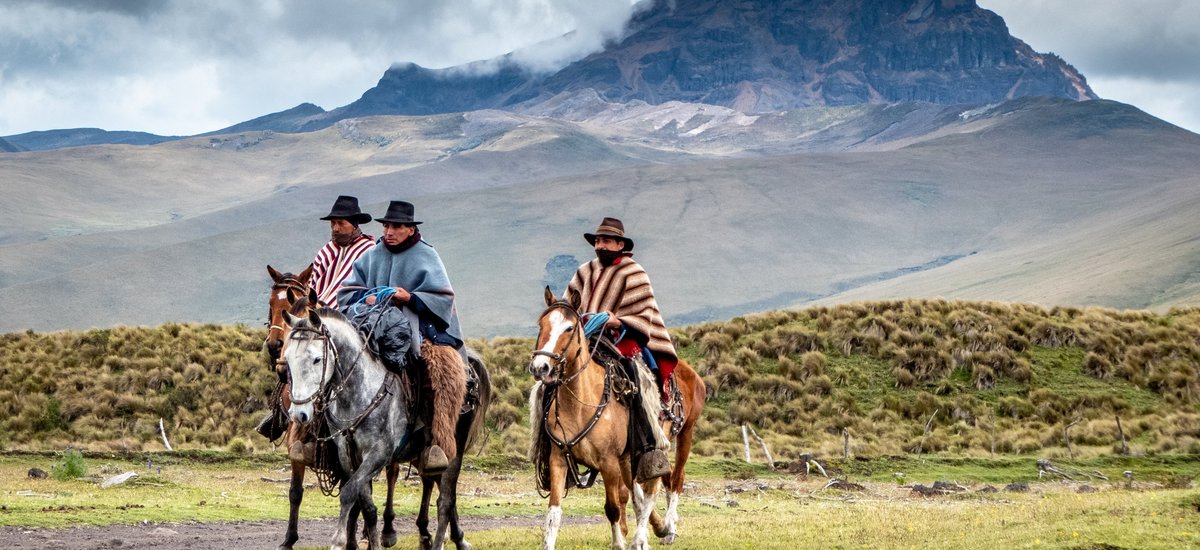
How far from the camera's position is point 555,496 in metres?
10.6

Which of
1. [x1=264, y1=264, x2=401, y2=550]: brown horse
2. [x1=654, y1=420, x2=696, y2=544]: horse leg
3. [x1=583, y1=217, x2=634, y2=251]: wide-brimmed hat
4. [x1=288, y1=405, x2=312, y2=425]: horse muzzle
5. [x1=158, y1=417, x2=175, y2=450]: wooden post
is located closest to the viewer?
[x1=288, y1=405, x2=312, y2=425]: horse muzzle

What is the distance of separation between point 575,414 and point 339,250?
3.85 meters

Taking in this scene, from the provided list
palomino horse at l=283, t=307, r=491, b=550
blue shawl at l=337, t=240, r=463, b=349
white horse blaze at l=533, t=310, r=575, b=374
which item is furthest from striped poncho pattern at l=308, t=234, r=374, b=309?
white horse blaze at l=533, t=310, r=575, b=374

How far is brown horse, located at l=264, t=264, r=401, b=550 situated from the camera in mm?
10773

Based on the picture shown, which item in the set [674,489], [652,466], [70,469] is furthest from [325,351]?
[70,469]

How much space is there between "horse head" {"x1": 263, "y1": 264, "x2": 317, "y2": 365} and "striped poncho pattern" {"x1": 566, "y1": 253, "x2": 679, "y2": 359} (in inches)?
113

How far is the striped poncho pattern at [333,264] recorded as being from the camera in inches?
499

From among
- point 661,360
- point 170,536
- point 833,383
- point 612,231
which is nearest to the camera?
point 612,231

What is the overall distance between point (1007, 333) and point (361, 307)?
22771 millimetres

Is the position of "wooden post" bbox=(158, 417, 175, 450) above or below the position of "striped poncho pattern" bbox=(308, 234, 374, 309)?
below

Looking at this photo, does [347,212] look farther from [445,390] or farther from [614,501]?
[614,501]

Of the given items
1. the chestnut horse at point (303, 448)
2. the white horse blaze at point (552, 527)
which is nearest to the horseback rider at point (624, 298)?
the chestnut horse at point (303, 448)

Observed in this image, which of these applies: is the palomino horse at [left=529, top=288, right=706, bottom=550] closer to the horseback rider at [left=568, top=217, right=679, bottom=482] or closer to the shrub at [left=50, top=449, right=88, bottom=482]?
the horseback rider at [left=568, top=217, right=679, bottom=482]

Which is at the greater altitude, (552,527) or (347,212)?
(347,212)
